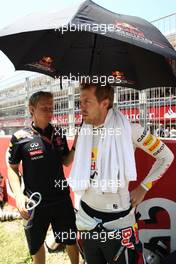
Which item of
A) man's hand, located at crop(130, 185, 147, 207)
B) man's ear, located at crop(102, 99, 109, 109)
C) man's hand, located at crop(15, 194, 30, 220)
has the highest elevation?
man's ear, located at crop(102, 99, 109, 109)

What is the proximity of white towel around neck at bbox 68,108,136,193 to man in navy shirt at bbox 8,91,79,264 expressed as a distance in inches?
26.7

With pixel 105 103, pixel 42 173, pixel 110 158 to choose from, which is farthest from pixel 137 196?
pixel 42 173

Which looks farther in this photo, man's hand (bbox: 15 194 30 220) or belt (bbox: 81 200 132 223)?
man's hand (bbox: 15 194 30 220)

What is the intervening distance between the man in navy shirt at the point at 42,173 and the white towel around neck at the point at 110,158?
0.68 metres

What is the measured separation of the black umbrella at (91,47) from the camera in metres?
2.00

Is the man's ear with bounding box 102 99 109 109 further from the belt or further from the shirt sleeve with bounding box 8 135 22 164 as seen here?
the shirt sleeve with bounding box 8 135 22 164

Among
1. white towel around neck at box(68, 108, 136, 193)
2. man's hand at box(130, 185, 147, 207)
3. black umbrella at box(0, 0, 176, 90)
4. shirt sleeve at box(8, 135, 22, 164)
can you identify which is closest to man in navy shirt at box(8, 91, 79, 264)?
shirt sleeve at box(8, 135, 22, 164)

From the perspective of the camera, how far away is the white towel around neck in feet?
7.07

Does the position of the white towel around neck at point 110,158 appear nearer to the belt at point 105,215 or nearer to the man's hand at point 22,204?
the belt at point 105,215

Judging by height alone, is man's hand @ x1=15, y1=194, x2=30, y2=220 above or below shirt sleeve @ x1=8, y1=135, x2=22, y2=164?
below


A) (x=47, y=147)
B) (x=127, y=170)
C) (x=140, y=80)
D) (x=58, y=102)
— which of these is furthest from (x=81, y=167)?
(x=58, y=102)

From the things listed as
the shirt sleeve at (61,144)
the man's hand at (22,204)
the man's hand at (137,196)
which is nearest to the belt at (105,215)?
the man's hand at (137,196)

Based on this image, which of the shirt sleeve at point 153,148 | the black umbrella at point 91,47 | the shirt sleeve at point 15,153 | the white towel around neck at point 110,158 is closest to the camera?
the black umbrella at point 91,47

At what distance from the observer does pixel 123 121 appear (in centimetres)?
227
